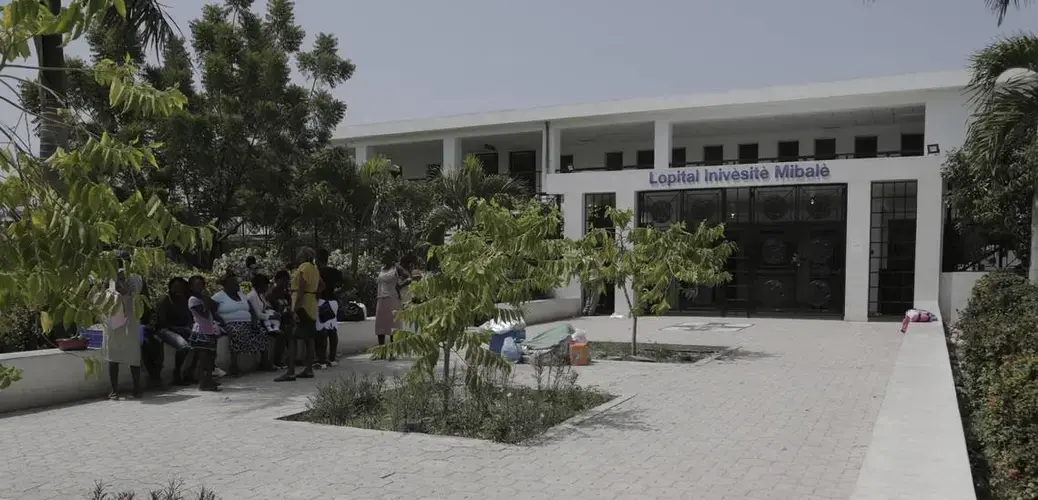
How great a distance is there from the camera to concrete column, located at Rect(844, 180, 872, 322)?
18.8 m

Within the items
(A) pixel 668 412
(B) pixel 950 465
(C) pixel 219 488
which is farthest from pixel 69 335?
(B) pixel 950 465

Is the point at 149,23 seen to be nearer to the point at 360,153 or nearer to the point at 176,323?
the point at 176,323

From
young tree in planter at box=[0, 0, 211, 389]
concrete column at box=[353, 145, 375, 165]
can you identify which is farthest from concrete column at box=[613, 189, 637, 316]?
young tree in planter at box=[0, 0, 211, 389]

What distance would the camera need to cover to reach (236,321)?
385 inches

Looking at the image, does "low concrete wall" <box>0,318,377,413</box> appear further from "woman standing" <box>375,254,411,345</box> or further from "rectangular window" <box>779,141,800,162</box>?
"rectangular window" <box>779,141,800,162</box>

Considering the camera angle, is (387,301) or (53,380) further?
(387,301)

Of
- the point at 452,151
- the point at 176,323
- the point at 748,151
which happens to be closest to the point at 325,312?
the point at 176,323

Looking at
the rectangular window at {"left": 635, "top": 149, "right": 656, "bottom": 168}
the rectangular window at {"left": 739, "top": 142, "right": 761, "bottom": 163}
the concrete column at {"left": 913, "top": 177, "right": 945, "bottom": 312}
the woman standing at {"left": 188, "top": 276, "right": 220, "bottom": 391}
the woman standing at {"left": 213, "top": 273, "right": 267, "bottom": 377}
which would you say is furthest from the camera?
the rectangular window at {"left": 635, "top": 149, "right": 656, "bottom": 168}

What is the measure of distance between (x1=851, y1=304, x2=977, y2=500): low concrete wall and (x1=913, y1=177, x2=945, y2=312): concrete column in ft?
39.0

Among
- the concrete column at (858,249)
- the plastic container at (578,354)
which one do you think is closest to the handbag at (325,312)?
the plastic container at (578,354)

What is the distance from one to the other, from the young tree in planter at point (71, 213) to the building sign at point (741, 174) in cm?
1845

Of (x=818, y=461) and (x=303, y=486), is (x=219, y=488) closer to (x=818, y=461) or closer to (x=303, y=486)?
(x=303, y=486)

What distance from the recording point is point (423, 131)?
25.9 m

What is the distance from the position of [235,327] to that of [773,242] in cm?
1476
